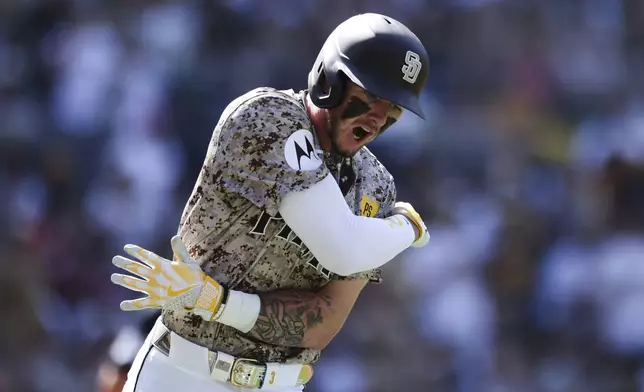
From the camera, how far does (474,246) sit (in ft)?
28.1

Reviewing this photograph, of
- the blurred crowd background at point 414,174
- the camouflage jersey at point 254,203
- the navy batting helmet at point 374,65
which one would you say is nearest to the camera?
the camouflage jersey at point 254,203

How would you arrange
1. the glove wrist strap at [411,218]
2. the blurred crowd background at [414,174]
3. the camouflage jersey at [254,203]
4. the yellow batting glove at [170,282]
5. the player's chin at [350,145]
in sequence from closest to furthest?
1. the yellow batting glove at [170,282]
2. the camouflage jersey at [254,203]
3. the player's chin at [350,145]
4. the glove wrist strap at [411,218]
5. the blurred crowd background at [414,174]

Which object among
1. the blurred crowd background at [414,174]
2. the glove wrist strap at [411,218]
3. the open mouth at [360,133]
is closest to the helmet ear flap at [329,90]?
the open mouth at [360,133]

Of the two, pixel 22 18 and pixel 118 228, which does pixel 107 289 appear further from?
pixel 22 18

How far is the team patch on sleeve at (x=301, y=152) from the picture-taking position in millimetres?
3432

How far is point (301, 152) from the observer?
3.47 m

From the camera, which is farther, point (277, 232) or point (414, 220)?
point (414, 220)

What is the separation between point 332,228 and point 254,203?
0.25 metres

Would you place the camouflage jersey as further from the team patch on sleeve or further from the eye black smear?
the eye black smear

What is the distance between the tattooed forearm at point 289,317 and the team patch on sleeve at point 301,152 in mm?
467

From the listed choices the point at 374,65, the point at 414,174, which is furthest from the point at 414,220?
the point at 414,174

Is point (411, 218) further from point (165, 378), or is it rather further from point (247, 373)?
point (165, 378)

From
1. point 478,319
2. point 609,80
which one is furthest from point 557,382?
point 609,80

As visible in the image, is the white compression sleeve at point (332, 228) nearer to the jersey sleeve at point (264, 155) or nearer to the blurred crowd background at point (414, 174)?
the jersey sleeve at point (264, 155)
